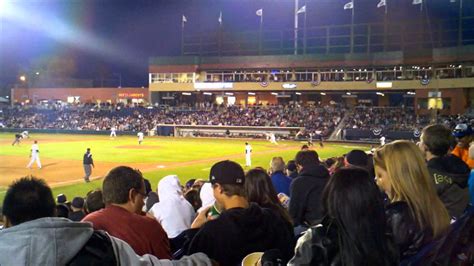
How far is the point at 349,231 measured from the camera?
2.93 metres

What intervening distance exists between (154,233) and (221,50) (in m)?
82.5

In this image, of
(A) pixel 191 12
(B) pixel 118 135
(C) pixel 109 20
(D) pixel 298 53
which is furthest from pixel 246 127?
(C) pixel 109 20

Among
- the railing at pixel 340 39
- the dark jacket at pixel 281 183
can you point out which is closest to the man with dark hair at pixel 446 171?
the dark jacket at pixel 281 183

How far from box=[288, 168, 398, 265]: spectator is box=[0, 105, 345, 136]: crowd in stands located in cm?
5648

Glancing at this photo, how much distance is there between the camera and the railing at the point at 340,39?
7019cm

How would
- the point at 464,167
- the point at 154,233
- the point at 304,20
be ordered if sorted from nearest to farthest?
the point at 154,233, the point at 464,167, the point at 304,20

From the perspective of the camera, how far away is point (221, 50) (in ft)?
279

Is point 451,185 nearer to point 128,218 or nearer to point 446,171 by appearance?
point 446,171

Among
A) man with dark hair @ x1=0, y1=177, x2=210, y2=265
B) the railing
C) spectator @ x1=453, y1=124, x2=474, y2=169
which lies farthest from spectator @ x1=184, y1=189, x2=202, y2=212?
the railing

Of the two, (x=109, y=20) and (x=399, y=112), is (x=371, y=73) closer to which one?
(x=399, y=112)

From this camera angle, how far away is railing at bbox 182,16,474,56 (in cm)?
7019

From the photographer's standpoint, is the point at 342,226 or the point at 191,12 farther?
the point at 191,12

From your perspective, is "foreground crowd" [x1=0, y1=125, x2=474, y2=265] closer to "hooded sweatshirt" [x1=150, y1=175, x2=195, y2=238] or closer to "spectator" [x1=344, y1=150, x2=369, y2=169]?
"hooded sweatshirt" [x1=150, y1=175, x2=195, y2=238]

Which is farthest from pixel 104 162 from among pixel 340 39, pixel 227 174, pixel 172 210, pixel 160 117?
Answer: pixel 340 39
